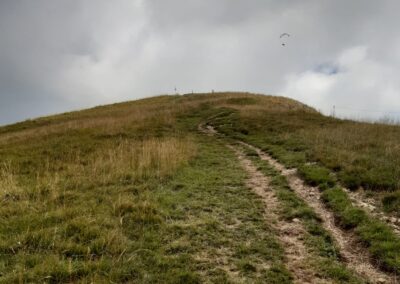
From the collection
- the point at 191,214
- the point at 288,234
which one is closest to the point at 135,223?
the point at 191,214

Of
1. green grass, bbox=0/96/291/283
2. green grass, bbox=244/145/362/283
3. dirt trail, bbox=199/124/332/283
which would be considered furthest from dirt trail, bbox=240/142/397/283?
green grass, bbox=0/96/291/283

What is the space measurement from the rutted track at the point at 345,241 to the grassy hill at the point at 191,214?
2.3 inches

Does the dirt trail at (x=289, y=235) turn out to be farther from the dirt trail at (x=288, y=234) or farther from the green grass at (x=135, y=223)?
the green grass at (x=135, y=223)

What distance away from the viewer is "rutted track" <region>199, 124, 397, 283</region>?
741 cm

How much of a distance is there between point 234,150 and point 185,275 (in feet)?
46.3

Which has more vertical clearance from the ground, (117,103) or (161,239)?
(117,103)

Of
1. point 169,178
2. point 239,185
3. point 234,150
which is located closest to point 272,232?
point 239,185

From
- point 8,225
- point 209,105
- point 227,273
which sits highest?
point 209,105

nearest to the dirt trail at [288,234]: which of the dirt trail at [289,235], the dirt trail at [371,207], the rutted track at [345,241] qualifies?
the dirt trail at [289,235]

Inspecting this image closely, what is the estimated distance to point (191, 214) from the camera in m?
10.4

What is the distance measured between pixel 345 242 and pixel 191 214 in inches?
149

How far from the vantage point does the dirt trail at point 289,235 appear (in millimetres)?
7430

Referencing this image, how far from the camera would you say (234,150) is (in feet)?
68.6

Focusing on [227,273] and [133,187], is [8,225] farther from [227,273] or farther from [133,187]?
[227,273]
